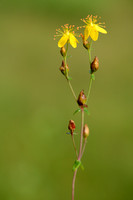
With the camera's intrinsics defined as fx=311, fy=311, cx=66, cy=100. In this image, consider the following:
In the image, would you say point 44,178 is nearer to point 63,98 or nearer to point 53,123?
point 53,123

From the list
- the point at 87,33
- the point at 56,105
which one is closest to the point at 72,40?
the point at 87,33

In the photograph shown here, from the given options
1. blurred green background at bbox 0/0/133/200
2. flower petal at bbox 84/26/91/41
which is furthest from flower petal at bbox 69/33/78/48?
blurred green background at bbox 0/0/133/200

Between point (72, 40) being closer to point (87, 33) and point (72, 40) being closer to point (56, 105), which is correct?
point (87, 33)

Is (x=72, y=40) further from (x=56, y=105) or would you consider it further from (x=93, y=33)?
(x=56, y=105)

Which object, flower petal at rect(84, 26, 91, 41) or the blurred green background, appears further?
the blurred green background

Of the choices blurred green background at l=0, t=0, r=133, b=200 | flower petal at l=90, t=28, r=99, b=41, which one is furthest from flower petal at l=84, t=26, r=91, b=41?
blurred green background at l=0, t=0, r=133, b=200

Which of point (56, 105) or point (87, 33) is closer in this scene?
point (87, 33)

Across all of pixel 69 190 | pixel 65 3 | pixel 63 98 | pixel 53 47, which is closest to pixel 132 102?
pixel 63 98

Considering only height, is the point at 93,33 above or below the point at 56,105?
below

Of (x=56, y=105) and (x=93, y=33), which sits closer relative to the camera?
(x=93, y=33)

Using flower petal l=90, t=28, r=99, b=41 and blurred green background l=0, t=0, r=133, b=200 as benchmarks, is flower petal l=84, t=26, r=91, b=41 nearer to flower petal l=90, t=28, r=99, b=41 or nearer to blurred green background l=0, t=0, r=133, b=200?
flower petal l=90, t=28, r=99, b=41
